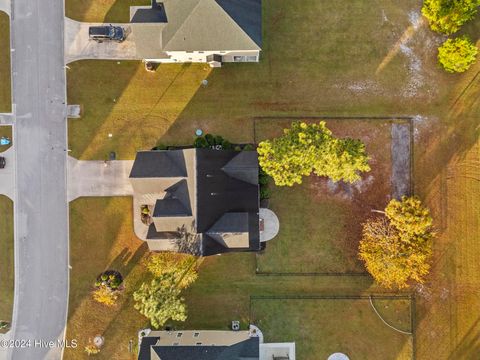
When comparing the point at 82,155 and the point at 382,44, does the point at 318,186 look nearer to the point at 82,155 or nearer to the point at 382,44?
the point at 382,44

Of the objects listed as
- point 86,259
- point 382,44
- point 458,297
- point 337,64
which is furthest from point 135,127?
point 458,297

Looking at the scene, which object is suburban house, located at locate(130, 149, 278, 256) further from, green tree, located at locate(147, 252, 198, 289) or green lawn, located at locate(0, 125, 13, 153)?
green lawn, located at locate(0, 125, 13, 153)

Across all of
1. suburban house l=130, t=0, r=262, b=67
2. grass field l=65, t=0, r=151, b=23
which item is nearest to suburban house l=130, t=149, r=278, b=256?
suburban house l=130, t=0, r=262, b=67

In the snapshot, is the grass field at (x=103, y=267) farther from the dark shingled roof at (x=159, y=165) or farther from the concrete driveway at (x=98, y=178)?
the dark shingled roof at (x=159, y=165)

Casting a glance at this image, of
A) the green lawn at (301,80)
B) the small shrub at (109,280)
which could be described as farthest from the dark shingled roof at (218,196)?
the small shrub at (109,280)

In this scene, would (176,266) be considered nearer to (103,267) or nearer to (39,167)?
(103,267)

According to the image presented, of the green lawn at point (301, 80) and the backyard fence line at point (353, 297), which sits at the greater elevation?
the green lawn at point (301, 80)
